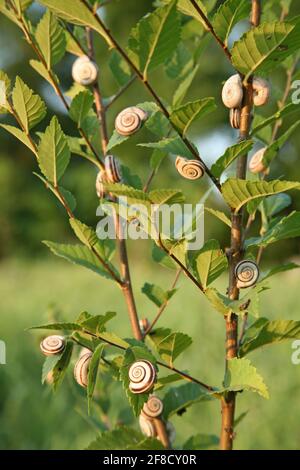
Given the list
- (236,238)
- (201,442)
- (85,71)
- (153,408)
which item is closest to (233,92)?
(236,238)

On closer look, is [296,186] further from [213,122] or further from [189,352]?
[213,122]

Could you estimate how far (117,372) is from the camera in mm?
719

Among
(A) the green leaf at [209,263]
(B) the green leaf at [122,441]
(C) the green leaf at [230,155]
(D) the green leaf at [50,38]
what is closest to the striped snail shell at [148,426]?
(B) the green leaf at [122,441]

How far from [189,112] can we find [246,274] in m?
0.17

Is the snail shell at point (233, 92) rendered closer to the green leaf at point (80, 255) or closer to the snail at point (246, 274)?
the snail at point (246, 274)

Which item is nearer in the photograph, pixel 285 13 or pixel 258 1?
pixel 258 1

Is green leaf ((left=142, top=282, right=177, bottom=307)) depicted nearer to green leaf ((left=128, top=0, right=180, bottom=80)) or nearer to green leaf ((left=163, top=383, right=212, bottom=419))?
green leaf ((left=163, top=383, right=212, bottom=419))

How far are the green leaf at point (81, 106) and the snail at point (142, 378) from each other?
31 cm

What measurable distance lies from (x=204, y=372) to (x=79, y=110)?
91.8 inches

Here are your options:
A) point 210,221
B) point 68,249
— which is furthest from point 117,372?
point 210,221

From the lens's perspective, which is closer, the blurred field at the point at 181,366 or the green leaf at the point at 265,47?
the green leaf at the point at 265,47

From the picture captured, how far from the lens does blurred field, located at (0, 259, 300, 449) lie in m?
2.33

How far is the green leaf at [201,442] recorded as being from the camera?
2.88 ft

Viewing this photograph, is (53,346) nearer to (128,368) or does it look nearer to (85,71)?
(128,368)
